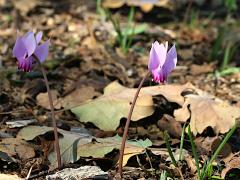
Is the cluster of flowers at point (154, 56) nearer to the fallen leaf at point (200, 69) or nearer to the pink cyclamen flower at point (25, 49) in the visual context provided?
the pink cyclamen flower at point (25, 49)

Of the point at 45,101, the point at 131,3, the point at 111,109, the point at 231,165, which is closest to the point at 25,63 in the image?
the point at 111,109

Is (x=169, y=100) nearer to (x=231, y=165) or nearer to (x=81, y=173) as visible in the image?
(x=231, y=165)

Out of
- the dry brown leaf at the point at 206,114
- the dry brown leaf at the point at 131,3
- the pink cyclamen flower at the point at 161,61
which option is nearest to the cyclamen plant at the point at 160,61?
the pink cyclamen flower at the point at 161,61

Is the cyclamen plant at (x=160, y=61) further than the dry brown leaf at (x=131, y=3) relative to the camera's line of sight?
No

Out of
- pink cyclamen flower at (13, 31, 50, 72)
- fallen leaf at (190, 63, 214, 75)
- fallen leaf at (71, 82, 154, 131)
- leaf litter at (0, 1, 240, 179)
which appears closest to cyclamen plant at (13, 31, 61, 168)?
pink cyclamen flower at (13, 31, 50, 72)

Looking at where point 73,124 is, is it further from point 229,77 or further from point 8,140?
point 229,77

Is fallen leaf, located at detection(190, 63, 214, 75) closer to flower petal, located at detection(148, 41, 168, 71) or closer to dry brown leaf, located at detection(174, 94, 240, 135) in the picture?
dry brown leaf, located at detection(174, 94, 240, 135)
